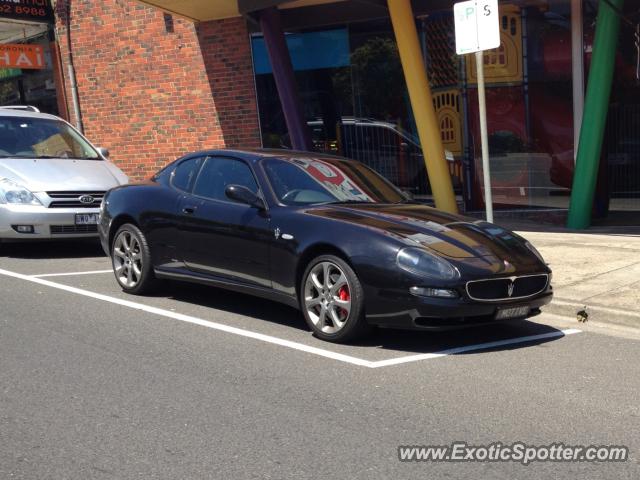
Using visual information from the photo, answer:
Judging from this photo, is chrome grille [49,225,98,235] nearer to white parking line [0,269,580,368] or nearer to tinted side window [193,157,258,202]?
white parking line [0,269,580,368]

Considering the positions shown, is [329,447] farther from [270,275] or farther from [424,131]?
[424,131]

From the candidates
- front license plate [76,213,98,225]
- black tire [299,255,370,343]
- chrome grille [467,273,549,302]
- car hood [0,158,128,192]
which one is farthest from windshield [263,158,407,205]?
car hood [0,158,128,192]

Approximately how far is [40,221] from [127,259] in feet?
9.31

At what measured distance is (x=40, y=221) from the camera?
10.7 m

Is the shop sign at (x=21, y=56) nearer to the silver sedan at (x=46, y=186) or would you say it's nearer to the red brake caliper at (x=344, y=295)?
the silver sedan at (x=46, y=186)

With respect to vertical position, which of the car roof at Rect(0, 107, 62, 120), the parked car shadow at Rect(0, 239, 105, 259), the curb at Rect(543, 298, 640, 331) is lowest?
the curb at Rect(543, 298, 640, 331)

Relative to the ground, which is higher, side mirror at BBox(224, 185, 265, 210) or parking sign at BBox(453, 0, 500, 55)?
parking sign at BBox(453, 0, 500, 55)

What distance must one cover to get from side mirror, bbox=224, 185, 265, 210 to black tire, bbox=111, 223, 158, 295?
145 centimetres

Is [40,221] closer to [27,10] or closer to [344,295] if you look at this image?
[344,295]

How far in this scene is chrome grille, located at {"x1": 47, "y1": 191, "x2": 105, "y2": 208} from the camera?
35.7 feet

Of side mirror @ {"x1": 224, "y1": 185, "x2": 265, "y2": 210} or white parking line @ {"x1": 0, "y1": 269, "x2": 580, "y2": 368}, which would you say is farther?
side mirror @ {"x1": 224, "y1": 185, "x2": 265, "y2": 210}

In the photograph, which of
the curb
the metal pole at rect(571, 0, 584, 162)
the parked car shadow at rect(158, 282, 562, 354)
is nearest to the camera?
the parked car shadow at rect(158, 282, 562, 354)

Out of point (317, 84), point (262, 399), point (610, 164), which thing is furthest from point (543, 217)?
point (262, 399)

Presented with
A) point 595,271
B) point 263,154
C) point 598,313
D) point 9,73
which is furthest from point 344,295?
point 9,73
